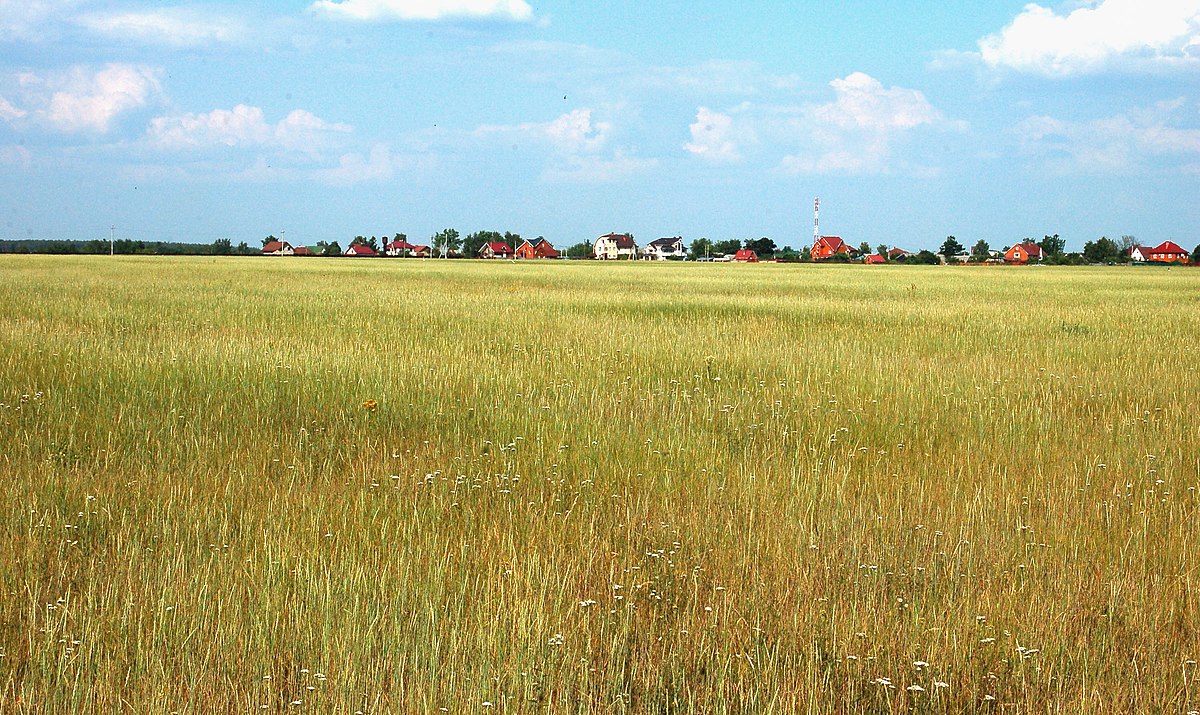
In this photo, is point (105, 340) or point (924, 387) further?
point (105, 340)

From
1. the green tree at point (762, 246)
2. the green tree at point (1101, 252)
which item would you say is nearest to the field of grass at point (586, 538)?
the green tree at point (1101, 252)

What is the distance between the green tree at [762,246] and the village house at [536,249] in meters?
38.7

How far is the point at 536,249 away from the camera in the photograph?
18275 cm

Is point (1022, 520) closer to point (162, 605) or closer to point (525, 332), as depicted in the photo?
point (162, 605)

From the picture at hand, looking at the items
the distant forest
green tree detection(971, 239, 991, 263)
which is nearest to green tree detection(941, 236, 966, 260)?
green tree detection(971, 239, 991, 263)

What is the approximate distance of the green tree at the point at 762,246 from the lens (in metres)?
164

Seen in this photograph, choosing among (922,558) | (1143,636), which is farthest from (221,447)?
(1143,636)

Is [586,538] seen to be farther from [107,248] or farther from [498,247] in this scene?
[498,247]

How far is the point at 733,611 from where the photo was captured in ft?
12.5

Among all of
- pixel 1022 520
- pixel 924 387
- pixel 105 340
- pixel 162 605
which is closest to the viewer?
pixel 162 605

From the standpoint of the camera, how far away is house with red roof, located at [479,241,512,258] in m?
177

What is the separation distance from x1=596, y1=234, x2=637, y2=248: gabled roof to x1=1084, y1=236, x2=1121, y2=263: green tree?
272 ft

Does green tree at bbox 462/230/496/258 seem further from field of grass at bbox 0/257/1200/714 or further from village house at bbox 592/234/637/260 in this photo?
field of grass at bbox 0/257/1200/714

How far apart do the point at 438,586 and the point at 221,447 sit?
304 centimetres
